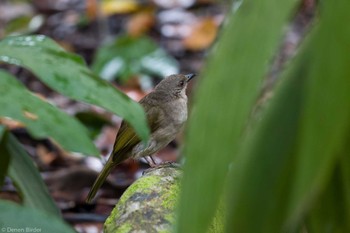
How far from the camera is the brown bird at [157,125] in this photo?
432 cm

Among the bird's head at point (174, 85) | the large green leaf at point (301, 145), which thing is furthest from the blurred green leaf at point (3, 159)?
the bird's head at point (174, 85)

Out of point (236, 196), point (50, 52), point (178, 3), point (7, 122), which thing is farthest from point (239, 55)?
point (178, 3)

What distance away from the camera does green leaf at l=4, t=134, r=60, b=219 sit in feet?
9.36

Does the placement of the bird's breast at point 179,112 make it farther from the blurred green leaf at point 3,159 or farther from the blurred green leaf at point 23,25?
the blurred green leaf at point 23,25

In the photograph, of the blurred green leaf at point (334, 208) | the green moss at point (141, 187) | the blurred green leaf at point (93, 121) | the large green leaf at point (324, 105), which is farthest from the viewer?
the blurred green leaf at point (93, 121)

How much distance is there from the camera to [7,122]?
5.78 metres

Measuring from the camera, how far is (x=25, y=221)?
6.60 feet

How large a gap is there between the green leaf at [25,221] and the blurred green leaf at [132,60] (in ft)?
16.1

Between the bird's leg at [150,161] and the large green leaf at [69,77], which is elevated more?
the large green leaf at [69,77]

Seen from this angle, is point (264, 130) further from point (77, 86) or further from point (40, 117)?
point (77, 86)

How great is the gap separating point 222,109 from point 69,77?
1205 millimetres

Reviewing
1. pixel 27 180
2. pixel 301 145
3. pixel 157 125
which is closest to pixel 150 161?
pixel 157 125

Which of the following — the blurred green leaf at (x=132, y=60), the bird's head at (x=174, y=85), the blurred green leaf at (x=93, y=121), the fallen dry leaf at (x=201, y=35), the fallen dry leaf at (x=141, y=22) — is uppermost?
the bird's head at (x=174, y=85)

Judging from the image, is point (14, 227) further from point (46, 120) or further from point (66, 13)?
point (66, 13)
